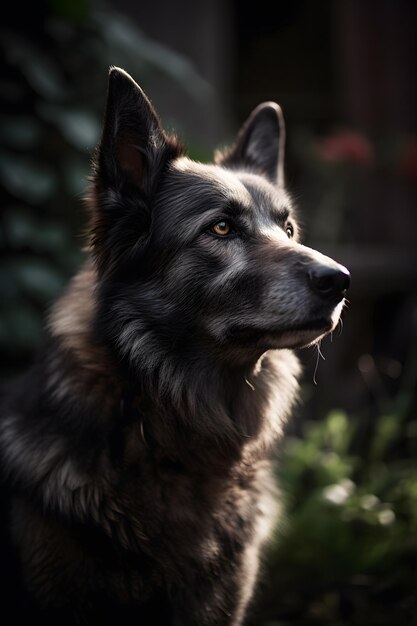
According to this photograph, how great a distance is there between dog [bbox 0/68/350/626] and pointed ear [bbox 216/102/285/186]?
58cm

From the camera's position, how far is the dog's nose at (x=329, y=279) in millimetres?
2146

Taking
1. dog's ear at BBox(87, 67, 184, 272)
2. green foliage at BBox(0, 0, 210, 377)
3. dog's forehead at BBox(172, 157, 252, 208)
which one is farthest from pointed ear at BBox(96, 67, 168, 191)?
green foliage at BBox(0, 0, 210, 377)

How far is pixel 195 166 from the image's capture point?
2580 mm

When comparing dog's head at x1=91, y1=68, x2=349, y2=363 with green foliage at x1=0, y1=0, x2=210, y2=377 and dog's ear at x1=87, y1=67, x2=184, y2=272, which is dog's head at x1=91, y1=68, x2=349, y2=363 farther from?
green foliage at x1=0, y1=0, x2=210, y2=377

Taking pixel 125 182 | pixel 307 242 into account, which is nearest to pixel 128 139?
pixel 125 182

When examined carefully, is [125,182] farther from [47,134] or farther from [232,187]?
[47,134]

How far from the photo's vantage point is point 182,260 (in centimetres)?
235

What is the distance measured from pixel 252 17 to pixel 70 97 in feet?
22.4

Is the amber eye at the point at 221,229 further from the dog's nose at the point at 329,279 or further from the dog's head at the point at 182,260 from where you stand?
the dog's nose at the point at 329,279

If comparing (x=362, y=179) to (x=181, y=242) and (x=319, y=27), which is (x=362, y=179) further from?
(x=181, y=242)

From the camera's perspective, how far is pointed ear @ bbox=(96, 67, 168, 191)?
2188 millimetres

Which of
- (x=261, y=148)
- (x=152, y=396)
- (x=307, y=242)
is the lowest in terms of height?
(x=307, y=242)

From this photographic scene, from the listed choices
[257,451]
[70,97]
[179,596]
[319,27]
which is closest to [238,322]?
[257,451]

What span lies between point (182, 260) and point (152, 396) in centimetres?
48
